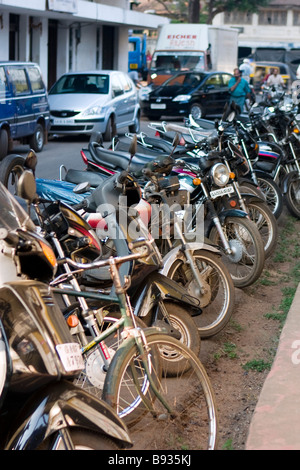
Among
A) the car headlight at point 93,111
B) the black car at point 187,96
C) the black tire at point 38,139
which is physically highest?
the car headlight at point 93,111

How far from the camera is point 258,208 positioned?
8070 millimetres

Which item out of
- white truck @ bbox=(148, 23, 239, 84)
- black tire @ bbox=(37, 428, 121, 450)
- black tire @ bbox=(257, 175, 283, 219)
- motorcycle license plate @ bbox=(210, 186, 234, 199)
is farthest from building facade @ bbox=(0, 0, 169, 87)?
black tire @ bbox=(37, 428, 121, 450)

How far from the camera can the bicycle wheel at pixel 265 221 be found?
8070mm

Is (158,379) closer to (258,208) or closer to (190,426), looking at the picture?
(190,426)

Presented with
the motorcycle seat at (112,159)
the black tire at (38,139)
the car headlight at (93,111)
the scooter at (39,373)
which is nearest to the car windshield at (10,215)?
the scooter at (39,373)

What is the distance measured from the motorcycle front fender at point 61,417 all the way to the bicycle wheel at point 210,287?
8.10 ft

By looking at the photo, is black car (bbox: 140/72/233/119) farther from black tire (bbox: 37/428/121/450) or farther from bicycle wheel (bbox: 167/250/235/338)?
black tire (bbox: 37/428/121/450)

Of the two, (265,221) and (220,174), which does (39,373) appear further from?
(265,221)

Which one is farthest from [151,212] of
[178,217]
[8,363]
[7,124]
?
[7,124]

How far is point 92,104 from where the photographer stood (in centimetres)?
1981

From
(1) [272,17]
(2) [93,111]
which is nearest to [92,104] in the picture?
(2) [93,111]

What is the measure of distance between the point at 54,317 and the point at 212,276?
287 cm

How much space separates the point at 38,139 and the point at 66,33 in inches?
533

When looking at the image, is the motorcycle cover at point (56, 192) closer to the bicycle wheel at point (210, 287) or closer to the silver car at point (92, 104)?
the bicycle wheel at point (210, 287)
